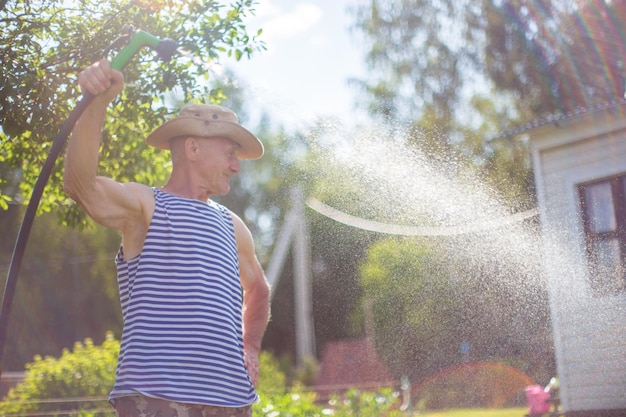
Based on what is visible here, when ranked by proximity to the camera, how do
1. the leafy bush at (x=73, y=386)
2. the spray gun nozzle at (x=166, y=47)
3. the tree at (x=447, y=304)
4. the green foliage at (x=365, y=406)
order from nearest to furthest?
the spray gun nozzle at (x=166, y=47), the green foliage at (x=365, y=406), the tree at (x=447, y=304), the leafy bush at (x=73, y=386)

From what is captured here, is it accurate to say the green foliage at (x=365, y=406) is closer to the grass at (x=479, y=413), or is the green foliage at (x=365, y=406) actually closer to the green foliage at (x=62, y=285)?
the grass at (x=479, y=413)

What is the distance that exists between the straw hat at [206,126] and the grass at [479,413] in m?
5.86

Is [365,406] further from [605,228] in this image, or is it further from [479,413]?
[605,228]

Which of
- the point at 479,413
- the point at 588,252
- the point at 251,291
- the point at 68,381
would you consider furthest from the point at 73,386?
the point at 251,291

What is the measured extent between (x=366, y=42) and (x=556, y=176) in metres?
11.1

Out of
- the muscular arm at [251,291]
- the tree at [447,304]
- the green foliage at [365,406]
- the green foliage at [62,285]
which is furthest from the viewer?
the green foliage at [62,285]

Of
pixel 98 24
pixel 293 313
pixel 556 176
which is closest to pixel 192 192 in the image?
pixel 98 24

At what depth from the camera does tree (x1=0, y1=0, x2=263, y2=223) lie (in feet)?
14.1

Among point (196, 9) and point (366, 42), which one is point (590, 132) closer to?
point (196, 9)

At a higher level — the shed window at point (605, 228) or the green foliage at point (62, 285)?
the green foliage at point (62, 285)

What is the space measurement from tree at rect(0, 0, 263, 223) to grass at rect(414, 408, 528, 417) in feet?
14.5

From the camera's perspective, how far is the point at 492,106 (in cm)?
1959

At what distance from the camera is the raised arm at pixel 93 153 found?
2.51 m

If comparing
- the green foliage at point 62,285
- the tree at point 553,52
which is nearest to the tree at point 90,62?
the tree at point 553,52
